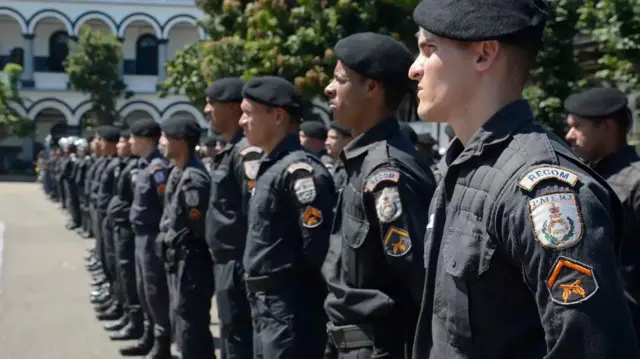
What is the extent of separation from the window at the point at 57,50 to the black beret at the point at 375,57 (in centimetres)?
3857

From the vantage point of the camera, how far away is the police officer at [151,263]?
709 centimetres

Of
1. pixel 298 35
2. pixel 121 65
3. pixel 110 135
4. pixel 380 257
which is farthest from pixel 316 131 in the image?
pixel 121 65

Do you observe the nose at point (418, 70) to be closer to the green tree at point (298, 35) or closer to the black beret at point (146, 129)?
the black beret at point (146, 129)

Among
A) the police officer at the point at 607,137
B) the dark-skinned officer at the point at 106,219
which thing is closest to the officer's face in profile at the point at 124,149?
the dark-skinned officer at the point at 106,219

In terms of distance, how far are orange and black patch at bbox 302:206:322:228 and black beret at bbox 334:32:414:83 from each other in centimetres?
87

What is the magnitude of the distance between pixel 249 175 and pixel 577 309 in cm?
361

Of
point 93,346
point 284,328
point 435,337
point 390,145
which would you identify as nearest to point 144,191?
point 93,346

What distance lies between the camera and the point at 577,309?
1.72 meters

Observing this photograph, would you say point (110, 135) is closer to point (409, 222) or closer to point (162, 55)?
point (409, 222)

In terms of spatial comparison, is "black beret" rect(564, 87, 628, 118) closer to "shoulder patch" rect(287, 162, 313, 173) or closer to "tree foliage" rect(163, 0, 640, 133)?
"shoulder patch" rect(287, 162, 313, 173)

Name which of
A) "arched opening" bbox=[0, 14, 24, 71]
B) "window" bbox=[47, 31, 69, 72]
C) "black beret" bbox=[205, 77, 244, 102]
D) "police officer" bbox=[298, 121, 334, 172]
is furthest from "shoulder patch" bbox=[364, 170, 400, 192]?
"window" bbox=[47, 31, 69, 72]

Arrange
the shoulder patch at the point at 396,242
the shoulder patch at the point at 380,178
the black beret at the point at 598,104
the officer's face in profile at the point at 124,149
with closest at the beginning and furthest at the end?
1. the shoulder patch at the point at 396,242
2. the shoulder patch at the point at 380,178
3. the black beret at the point at 598,104
4. the officer's face in profile at the point at 124,149

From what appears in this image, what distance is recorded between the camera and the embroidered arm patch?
5.64 ft

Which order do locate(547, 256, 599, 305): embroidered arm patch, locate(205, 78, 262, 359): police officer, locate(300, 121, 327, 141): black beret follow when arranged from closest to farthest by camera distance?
locate(547, 256, 599, 305): embroidered arm patch < locate(205, 78, 262, 359): police officer < locate(300, 121, 327, 141): black beret
